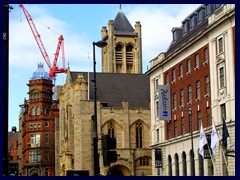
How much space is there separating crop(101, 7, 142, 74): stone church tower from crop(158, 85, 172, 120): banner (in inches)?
2292

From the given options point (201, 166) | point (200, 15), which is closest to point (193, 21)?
point (200, 15)

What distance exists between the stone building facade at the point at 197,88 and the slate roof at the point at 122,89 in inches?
977

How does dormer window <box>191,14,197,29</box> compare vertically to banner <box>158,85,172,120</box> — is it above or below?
above

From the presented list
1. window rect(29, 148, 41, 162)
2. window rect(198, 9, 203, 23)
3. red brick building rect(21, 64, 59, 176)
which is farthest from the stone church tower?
window rect(198, 9, 203, 23)

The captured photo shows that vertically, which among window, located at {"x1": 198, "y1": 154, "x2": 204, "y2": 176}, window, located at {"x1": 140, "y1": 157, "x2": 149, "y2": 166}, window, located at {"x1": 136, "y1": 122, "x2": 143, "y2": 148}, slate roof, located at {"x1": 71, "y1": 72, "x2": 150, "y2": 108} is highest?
slate roof, located at {"x1": 71, "y1": 72, "x2": 150, "y2": 108}


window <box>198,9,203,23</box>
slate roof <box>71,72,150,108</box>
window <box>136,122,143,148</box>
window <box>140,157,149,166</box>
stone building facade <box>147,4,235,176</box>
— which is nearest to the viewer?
stone building facade <box>147,4,235,176</box>

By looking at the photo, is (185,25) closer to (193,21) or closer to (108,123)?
(193,21)

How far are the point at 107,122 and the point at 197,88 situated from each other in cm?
3456

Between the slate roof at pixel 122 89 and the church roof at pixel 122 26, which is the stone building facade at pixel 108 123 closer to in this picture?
the slate roof at pixel 122 89

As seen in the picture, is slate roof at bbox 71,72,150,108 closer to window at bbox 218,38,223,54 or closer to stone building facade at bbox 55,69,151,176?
stone building facade at bbox 55,69,151,176

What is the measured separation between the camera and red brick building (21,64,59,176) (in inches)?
4459

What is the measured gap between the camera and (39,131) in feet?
374

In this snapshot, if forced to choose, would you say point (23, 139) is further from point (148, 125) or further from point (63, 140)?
point (148, 125)

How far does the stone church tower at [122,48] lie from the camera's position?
121m
